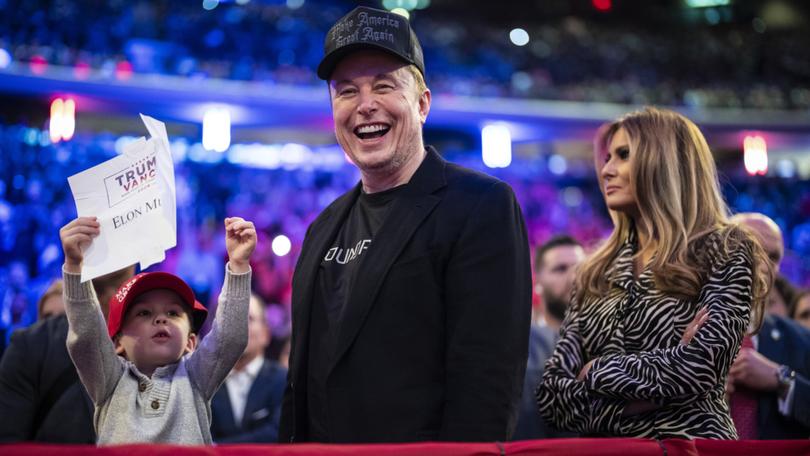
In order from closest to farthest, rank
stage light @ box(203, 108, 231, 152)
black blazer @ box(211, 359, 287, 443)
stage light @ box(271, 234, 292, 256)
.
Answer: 1. black blazer @ box(211, 359, 287, 443)
2. stage light @ box(271, 234, 292, 256)
3. stage light @ box(203, 108, 231, 152)

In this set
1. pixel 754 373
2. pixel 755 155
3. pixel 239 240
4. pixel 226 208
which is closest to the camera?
pixel 239 240

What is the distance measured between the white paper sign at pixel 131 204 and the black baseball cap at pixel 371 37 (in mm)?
449

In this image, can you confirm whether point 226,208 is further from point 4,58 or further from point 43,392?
point 43,392

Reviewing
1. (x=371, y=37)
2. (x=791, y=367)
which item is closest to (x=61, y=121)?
(x=371, y=37)

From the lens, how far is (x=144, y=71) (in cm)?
1266

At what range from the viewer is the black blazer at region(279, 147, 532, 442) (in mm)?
1586

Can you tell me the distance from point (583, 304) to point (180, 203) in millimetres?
10123

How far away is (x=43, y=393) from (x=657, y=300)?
1.88m

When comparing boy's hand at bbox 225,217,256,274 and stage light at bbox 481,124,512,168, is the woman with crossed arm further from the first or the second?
stage light at bbox 481,124,512,168

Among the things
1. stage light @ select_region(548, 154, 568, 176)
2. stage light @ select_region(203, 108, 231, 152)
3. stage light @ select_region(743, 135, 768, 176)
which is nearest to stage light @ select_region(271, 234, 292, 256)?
stage light @ select_region(203, 108, 231, 152)

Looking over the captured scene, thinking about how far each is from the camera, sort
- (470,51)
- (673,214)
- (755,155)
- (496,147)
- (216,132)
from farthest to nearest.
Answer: (470,51), (755,155), (496,147), (216,132), (673,214)

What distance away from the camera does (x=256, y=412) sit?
3.53 metres

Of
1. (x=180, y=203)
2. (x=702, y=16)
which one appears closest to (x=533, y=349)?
(x=180, y=203)

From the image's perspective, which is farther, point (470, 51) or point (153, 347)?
point (470, 51)
